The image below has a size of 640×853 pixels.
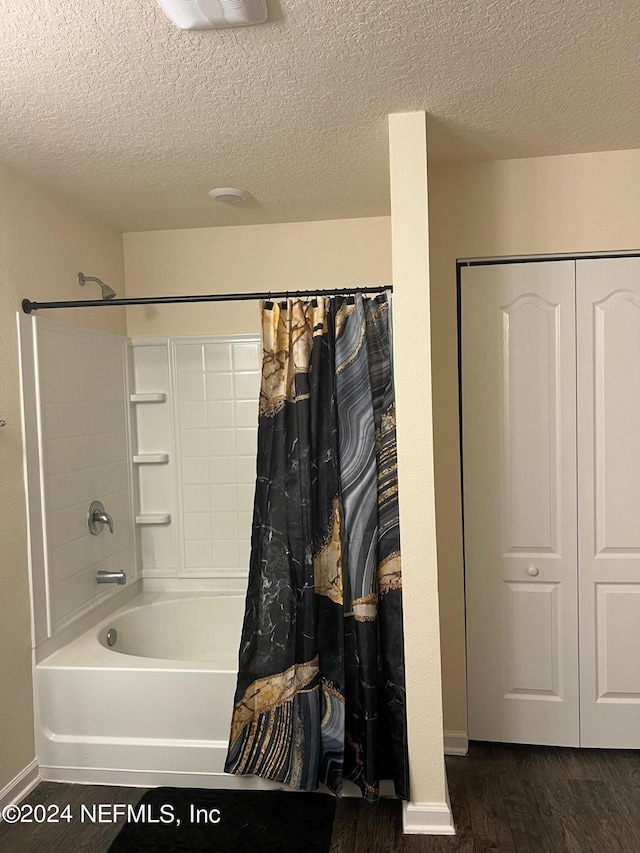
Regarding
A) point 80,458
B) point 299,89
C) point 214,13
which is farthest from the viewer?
point 80,458

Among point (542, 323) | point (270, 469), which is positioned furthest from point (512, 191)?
point (270, 469)

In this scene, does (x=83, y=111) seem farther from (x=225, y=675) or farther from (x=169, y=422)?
(x=225, y=675)

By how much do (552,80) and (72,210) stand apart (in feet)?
6.92

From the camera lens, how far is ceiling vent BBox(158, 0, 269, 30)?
157 centimetres

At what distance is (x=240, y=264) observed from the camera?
11.6ft

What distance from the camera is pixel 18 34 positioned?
5.61ft

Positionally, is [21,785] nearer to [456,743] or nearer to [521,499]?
[456,743]

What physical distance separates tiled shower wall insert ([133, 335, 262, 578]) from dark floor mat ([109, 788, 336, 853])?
1207 millimetres

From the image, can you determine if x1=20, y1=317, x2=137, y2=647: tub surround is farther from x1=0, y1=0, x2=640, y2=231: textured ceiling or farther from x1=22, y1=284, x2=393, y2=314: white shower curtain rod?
x1=0, y1=0, x2=640, y2=231: textured ceiling

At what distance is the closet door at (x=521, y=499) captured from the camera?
9.32 feet

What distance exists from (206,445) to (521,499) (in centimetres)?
164

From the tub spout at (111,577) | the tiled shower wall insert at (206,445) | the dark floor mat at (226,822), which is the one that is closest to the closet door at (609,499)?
the dark floor mat at (226,822)

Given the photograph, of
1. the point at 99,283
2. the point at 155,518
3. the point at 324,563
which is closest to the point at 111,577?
the point at 155,518

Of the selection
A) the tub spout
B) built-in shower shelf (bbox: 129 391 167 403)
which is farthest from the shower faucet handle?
built-in shower shelf (bbox: 129 391 167 403)
